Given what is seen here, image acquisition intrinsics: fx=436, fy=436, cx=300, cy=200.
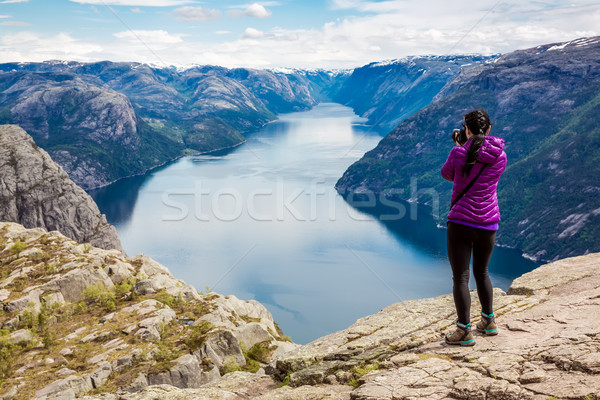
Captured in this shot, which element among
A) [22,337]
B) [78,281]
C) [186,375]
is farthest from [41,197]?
[186,375]

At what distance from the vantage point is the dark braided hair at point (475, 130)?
25.7ft

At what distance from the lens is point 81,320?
62.6ft

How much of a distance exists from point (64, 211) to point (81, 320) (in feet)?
279

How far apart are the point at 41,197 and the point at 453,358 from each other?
101 metres

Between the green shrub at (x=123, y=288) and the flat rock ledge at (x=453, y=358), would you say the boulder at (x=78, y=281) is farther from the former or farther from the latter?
the flat rock ledge at (x=453, y=358)

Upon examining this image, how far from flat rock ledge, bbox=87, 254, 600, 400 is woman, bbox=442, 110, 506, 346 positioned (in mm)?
966

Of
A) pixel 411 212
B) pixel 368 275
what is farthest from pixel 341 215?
pixel 368 275

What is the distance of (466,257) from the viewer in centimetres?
820

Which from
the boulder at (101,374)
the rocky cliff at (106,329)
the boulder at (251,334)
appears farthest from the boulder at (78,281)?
the boulder at (251,334)

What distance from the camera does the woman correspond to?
26.0 ft

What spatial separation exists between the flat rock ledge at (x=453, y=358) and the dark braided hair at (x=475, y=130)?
3375mm

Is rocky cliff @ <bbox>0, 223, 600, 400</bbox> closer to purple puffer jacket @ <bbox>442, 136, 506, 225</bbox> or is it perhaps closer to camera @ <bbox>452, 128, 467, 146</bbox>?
purple puffer jacket @ <bbox>442, 136, 506, 225</bbox>

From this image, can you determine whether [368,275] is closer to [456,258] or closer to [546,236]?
[546,236]

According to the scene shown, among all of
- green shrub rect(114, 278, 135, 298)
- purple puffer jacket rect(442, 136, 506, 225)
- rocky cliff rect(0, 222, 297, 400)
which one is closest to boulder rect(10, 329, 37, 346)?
rocky cliff rect(0, 222, 297, 400)
